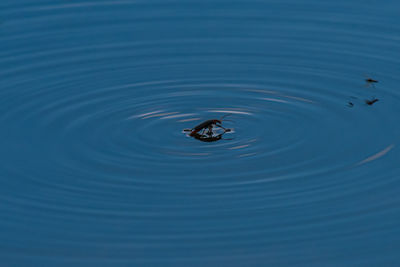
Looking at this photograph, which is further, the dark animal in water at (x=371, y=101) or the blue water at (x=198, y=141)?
the dark animal in water at (x=371, y=101)

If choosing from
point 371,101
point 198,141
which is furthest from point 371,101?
point 198,141

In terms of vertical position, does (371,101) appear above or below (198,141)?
above

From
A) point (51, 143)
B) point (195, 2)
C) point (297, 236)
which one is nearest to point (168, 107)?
point (51, 143)

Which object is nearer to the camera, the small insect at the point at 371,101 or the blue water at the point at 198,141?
the blue water at the point at 198,141

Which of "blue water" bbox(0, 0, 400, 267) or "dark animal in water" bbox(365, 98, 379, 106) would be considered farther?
"dark animal in water" bbox(365, 98, 379, 106)

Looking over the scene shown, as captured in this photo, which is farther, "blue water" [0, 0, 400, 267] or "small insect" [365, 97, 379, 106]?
"small insect" [365, 97, 379, 106]

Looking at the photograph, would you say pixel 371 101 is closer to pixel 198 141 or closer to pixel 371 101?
pixel 371 101

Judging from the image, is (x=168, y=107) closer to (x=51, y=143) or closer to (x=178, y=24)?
(x=51, y=143)

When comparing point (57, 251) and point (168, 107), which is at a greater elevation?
point (168, 107)
